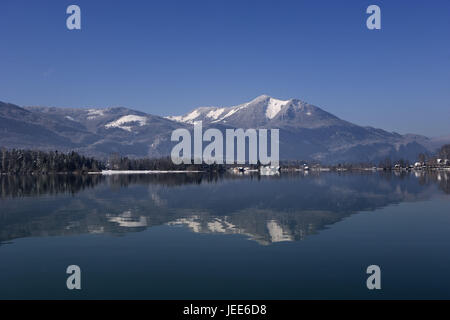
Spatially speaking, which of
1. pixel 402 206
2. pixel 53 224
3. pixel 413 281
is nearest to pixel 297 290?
pixel 413 281

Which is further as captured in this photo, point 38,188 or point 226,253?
point 38,188

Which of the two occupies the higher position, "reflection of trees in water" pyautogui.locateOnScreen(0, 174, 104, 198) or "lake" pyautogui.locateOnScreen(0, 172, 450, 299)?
"reflection of trees in water" pyautogui.locateOnScreen(0, 174, 104, 198)

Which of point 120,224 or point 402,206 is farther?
point 402,206

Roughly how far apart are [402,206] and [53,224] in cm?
5274

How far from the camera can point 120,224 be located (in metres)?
49.5

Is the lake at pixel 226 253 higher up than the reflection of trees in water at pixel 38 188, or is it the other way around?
the reflection of trees in water at pixel 38 188

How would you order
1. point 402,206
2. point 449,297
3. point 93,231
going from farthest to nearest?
point 402,206 → point 93,231 → point 449,297

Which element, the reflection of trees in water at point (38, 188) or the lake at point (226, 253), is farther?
the reflection of trees in water at point (38, 188)

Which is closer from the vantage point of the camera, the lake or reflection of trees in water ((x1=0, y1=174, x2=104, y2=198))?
the lake

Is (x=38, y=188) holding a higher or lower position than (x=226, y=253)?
higher
